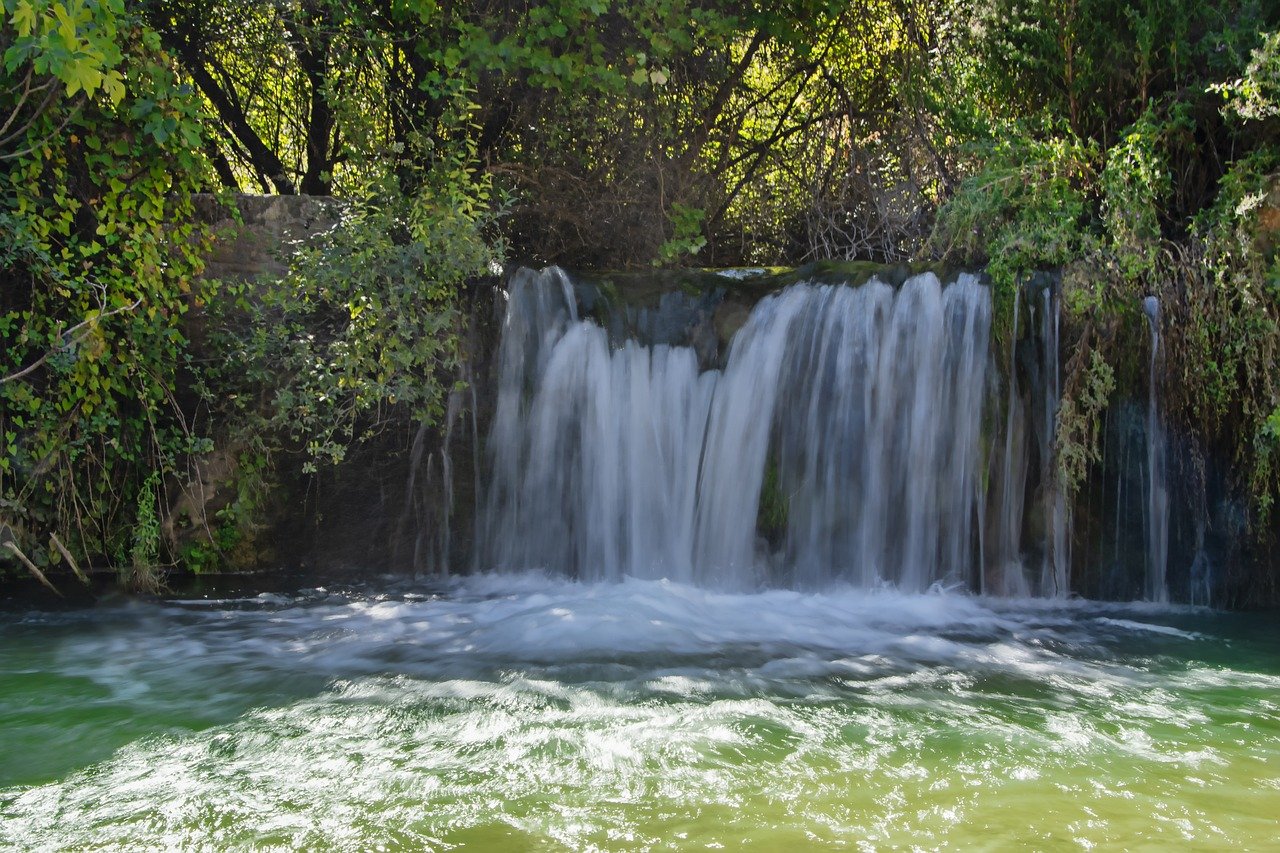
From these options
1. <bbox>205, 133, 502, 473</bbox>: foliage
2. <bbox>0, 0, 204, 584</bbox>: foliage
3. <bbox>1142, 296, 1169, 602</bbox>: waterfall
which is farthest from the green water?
<bbox>205, 133, 502, 473</bbox>: foliage

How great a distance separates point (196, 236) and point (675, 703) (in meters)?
4.89

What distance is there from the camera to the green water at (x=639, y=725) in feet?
10.3

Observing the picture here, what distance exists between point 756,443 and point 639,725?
3.37 meters

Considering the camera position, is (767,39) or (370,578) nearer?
(370,578)

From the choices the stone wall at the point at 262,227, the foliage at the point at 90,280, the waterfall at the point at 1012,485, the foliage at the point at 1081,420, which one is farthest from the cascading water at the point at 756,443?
the foliage at the point at 90,280

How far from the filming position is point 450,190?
728 cm

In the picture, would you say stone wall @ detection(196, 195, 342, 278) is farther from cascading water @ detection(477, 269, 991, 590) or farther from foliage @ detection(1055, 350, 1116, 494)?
foliage @ detection(1055, 350, 1116, 494)

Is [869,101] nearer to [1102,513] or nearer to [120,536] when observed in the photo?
[1102,513]

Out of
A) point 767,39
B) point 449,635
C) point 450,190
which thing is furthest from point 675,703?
point 767,39

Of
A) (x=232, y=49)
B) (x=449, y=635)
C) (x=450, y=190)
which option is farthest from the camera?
(x=232, y=49)

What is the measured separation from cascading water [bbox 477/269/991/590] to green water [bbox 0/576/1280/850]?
1.94 feet

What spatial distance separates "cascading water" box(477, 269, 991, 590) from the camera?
6.91 m

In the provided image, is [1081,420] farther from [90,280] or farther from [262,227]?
[90,280]

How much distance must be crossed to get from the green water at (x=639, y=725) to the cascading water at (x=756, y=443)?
59cm
